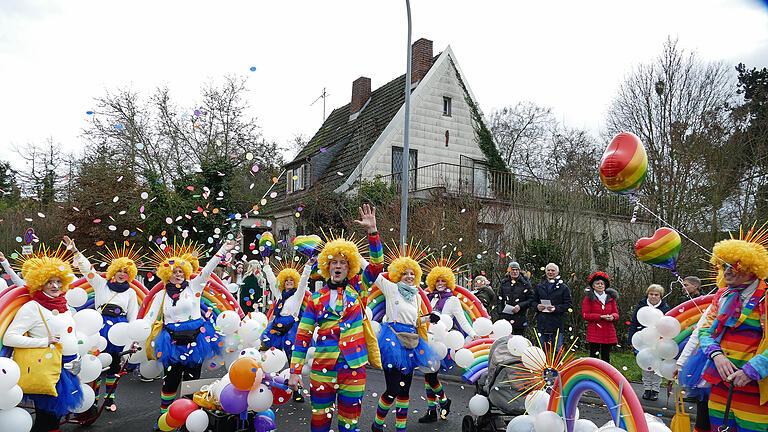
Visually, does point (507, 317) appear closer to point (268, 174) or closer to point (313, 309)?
point (313, 309)

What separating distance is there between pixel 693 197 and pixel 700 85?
2884 mm

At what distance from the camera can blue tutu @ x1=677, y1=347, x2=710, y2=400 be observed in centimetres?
428

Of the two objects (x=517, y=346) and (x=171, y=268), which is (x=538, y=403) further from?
(x=171, y=268)

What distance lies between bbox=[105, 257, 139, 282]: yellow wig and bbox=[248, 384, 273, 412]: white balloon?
10.9 feet

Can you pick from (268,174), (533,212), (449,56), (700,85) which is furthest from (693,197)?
(268,174)

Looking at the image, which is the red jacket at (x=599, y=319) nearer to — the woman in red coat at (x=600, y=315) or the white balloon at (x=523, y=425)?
the woman in red coat at (x=600, y=315)

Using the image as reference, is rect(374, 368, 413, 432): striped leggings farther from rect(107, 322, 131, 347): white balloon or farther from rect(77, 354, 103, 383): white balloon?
rect(107, 322, 131, 347): white balloon

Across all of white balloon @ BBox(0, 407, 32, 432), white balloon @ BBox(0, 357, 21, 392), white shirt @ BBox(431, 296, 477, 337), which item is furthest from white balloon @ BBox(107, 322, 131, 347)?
white shirt @ BBox(431, 296, 477, 337)

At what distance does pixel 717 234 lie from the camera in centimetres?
1241

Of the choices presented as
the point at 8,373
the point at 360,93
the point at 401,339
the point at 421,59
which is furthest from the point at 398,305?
the point at 360,93

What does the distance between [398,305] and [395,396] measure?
954 millimetres

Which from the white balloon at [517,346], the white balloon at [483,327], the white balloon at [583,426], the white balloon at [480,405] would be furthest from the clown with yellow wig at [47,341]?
the white balloon at [483,327]

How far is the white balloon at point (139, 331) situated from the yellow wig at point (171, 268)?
53 centimetres

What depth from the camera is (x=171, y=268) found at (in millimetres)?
6090
